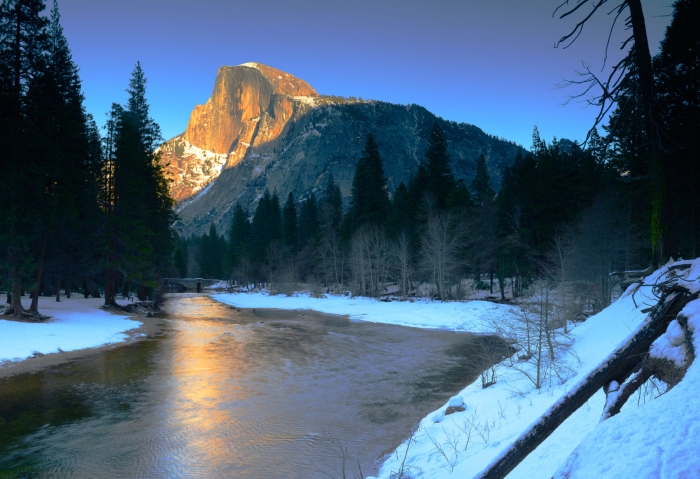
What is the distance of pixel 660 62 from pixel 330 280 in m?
51.4

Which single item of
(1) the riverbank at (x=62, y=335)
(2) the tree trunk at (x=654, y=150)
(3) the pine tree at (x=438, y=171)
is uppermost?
(3) the pine tree at (x=438, y=171)

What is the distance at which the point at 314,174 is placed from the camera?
198 m

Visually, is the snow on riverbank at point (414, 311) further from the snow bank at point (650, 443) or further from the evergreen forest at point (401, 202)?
the snow bank at point (650, 443)

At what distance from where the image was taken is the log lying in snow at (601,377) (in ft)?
8.50

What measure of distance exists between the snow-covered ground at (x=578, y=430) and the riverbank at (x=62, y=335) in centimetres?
1623

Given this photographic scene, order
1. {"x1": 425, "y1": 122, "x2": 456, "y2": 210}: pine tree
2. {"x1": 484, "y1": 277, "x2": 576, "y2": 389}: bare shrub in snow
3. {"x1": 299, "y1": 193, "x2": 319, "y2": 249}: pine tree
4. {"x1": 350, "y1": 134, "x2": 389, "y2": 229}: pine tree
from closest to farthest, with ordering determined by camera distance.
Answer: {"x1": 484, "y1": 277, "x2": 576, "y2": 389}: bare shrub in snow < {"x1": 425, "y1": 122, "x2": 456, "y2": 210}: pine tree < {"x1": 350, "y1": 134, "x2": 389, "y2": 229}: pine tree < {"x1": 299, "y1": 193, "x2": 319, "y2": 249}: pine tree

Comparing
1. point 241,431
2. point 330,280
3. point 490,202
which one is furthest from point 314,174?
point 241,431

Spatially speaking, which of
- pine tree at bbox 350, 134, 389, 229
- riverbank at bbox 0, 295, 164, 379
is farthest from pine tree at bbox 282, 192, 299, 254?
riverbank at bbox 0, 295, 164, 379

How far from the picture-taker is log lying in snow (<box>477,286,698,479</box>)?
259 centimetres

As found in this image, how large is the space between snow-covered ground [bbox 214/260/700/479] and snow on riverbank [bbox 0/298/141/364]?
18.1 metres

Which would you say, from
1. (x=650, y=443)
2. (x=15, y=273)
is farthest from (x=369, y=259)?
(x=650, y=443)

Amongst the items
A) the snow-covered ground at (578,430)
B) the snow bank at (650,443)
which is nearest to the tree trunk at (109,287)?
the snow-covered ground at (578,430)

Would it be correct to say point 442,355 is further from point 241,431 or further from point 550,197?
point 550,197

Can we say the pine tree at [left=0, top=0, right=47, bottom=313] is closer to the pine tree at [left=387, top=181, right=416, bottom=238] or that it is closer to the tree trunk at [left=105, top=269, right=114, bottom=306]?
the tree trunk at [left=105, top=269, right=114, bottom=306]
